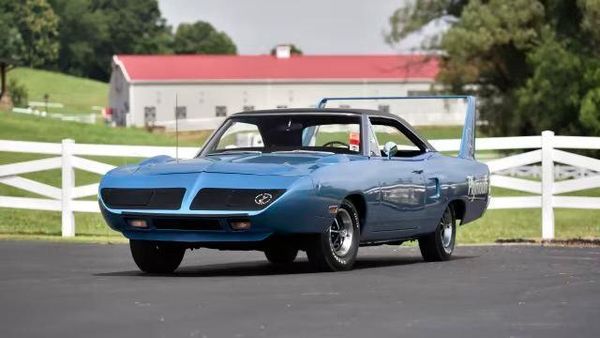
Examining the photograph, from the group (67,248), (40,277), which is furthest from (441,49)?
(40,277)

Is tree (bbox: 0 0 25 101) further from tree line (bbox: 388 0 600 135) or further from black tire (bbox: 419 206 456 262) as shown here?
black tire (bbox: 419 206 456 262)

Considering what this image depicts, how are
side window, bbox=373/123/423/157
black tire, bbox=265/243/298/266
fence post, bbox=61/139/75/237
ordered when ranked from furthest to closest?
fence post, bbox=61/139/75/237 → side window, bbox=373/123/423/157 → black tire, bbox=265/243/298/266

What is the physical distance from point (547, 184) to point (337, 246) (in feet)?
25.8

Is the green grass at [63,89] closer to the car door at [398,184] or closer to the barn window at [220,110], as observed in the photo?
the barn window at [220,110]

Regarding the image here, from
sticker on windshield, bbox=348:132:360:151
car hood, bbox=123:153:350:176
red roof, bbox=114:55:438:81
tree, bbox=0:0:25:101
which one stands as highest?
tree, bbox=0:0:25:101

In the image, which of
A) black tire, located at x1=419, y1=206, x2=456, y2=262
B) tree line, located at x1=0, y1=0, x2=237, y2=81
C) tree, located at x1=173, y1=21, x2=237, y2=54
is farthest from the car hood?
tree, located at x1=173, y1=21, x2=237, y2=54

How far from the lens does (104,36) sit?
18600 centimetres

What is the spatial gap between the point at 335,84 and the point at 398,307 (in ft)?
375

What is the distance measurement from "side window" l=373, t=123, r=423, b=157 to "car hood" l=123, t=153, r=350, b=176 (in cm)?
136

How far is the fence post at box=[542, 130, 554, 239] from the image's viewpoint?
21141 millimetres

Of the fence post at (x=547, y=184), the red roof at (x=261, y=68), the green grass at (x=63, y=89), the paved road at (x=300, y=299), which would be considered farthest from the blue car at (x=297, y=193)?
the green grass at (x=63, y=89)

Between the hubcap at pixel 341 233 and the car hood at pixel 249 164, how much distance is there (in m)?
0.47

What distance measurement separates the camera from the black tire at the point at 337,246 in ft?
44.5

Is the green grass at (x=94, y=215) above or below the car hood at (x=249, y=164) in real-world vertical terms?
below
